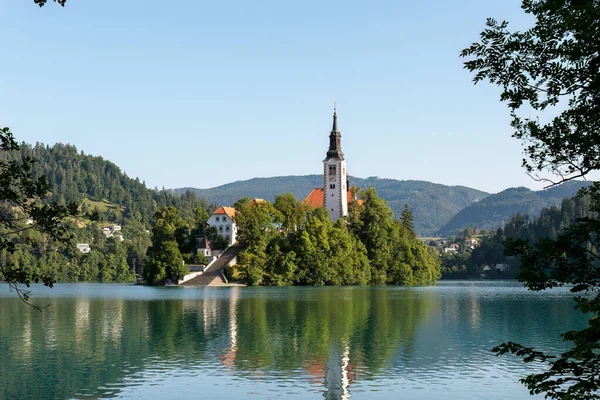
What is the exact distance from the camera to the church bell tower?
135 m

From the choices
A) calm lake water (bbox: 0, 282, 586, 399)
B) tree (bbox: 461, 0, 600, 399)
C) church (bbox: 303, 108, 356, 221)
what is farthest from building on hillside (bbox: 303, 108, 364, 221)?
tree (bbox: 461, 0, 600, 399)

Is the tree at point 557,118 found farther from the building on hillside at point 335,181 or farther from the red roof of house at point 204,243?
the building on hillside at point 335,181

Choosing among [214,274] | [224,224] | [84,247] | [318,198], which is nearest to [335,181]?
[318,198]

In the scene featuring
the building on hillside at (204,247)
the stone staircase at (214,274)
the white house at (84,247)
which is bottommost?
the stone staircase at (214,274)

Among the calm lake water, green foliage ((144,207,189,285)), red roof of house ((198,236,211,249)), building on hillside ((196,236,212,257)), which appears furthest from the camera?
red roof of house ((198,236,211,249))

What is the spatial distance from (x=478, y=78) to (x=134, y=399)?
15.1 m

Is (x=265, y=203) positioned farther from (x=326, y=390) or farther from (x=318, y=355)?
(x=326, y=390)

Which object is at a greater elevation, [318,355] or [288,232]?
[288,232]

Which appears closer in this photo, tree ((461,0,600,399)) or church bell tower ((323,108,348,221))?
tree ((461,0,600,399))

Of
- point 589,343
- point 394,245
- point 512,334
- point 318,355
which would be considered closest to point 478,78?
point 589,343

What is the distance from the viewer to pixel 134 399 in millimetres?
22297

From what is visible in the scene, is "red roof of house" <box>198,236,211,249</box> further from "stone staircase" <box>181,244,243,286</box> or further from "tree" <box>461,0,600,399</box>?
"tree" <box>461,0,600,399</box>

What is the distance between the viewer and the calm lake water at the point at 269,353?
943 inches

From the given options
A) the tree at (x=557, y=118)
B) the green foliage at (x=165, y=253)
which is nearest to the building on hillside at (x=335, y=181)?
the green foliage at (x=165, y=253)
